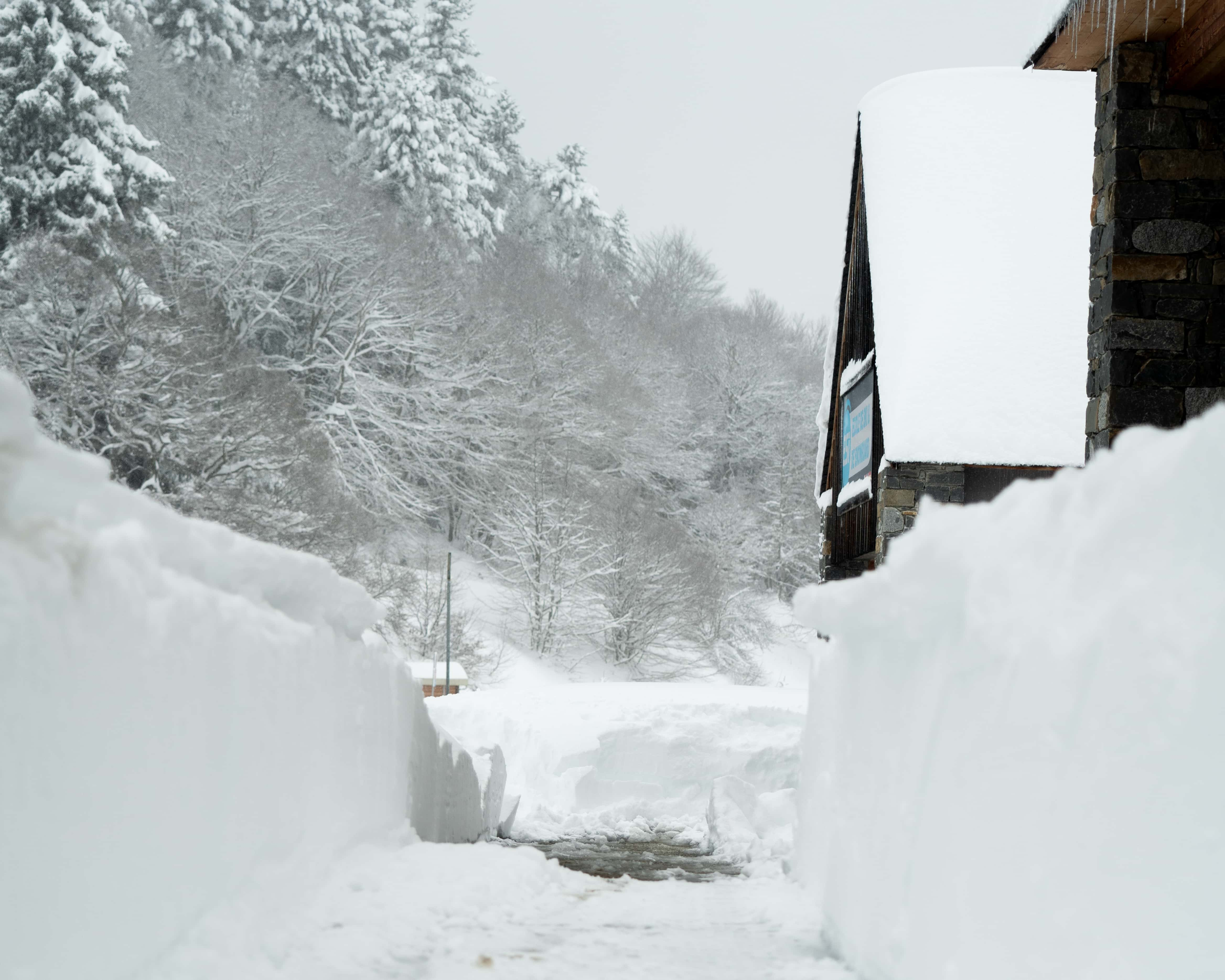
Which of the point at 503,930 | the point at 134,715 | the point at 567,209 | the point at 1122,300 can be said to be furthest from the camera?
the point at 567,209

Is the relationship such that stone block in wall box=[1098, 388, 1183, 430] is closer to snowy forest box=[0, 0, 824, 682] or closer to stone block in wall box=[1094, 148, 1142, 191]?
stone block in wall box=[1094, 148, 1142, 191]

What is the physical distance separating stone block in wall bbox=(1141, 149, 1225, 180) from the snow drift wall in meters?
5.26

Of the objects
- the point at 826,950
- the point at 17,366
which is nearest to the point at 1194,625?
the point at 826,950

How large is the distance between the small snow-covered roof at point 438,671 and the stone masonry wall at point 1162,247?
15.5 meters

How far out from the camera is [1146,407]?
655 centimetres

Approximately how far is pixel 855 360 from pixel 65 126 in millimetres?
19549

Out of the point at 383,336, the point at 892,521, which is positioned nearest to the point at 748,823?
the point at 892,521

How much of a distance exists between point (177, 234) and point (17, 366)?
779 cm

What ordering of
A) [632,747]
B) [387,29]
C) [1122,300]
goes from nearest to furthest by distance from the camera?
1. [1122,300]
2. [632,747]
3. [387,29]

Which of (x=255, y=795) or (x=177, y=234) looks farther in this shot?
(x=177, y=234)

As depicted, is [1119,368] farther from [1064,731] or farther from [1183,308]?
[1064,731]

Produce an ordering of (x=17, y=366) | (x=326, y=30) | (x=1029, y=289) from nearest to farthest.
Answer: (x=1029, y=289) < (x=17, y=366) < (x=326, y=30)

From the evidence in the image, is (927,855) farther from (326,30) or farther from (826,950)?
(326,30)

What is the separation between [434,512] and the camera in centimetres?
3475
